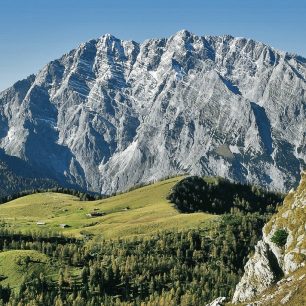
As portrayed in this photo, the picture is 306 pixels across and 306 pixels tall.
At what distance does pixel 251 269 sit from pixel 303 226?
14137mm

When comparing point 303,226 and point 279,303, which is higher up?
point 303,226

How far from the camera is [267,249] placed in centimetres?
9919

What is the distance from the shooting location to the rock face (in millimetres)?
89975

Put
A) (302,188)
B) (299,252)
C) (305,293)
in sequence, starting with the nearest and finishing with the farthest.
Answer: (305,293), (299,252), (302,188)

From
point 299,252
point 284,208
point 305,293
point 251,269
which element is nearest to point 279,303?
point 305,293

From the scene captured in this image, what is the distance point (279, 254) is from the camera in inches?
3767

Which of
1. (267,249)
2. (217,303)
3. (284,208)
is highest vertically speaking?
(284,208)

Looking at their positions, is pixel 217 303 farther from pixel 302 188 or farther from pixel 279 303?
pixel 302 188

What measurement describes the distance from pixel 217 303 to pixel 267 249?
539 inches

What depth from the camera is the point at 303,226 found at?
302ft

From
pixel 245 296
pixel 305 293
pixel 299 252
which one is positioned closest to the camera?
pixel 305 293

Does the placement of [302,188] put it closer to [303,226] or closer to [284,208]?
[284,208]

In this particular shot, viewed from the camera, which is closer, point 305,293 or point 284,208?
point 305,293

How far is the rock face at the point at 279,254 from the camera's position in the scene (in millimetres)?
89975
